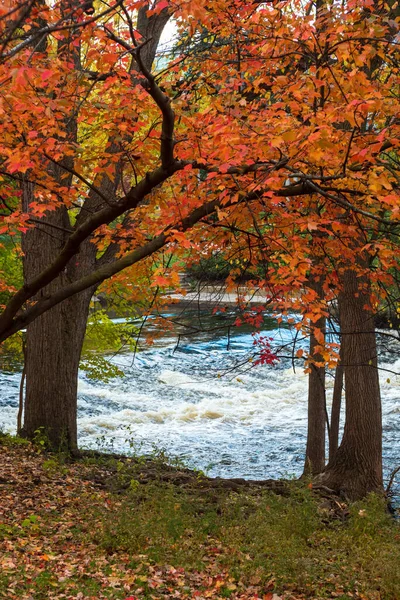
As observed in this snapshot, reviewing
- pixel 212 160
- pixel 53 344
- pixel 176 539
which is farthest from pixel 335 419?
pixel 212 160

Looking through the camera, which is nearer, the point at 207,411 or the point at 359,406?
the point at 359,406

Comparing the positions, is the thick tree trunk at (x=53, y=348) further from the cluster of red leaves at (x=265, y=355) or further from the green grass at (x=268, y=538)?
the cluster of red leaves at (x=265, y=355)

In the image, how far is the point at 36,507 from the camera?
23.7ft

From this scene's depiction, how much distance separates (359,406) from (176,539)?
3356mm

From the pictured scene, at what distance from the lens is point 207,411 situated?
1617 cm

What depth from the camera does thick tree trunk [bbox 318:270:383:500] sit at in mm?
8539

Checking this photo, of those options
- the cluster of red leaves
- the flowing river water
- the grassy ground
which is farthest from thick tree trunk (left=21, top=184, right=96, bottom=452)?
the cluster of red leaves

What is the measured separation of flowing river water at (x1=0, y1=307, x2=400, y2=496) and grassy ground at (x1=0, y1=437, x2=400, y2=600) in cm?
257

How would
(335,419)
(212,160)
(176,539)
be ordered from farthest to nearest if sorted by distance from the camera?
(335,419) → (176,539) → (212,160)

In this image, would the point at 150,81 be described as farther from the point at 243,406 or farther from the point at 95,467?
the point at 243,406

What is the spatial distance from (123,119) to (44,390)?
462 centimetres

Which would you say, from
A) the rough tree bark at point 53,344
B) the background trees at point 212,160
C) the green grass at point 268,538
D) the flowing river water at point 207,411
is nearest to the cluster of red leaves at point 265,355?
the background trees at point 212,160

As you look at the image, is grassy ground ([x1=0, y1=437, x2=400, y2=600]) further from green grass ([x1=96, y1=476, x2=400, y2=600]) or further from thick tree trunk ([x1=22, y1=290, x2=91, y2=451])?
thick tree trunk ([x1=22, y1=290, x2=91, y2=451])

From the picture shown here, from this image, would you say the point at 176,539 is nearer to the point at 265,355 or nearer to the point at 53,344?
the point at 265,355
